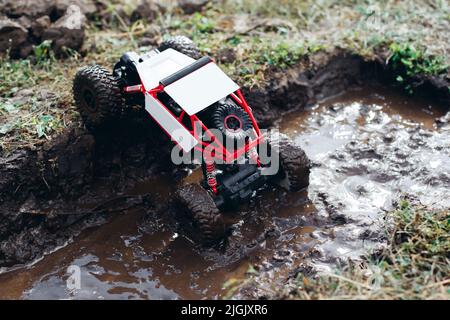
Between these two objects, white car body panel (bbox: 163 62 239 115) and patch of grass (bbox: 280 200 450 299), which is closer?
patch of grass (bbox: 280 200 450 299)

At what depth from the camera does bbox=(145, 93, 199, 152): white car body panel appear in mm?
5590

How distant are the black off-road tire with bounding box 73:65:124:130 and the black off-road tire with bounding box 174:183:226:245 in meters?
1.21

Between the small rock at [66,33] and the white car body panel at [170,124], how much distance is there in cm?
215

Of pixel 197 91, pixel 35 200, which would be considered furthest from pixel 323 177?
pixel 35 200

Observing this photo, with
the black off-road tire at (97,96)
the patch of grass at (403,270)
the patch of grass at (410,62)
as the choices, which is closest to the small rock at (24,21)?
the black off-road tire at (97,96)

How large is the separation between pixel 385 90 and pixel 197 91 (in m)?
3.17

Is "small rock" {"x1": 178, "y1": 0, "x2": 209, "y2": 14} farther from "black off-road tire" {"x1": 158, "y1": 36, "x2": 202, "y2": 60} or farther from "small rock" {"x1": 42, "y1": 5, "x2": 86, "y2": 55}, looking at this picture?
"black off-road tire" {"x1": 158, "y1": 36, "x2": 202, "y2": 60}

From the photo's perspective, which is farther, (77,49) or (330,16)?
(330,16)

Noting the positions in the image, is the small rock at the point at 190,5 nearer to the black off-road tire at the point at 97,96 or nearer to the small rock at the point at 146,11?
the small rock at the point at 146,11

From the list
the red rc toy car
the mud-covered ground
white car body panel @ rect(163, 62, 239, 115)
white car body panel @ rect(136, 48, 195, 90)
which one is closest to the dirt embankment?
the mud-covered ground

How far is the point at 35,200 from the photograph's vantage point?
20.4ft

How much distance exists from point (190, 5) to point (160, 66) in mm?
2779
